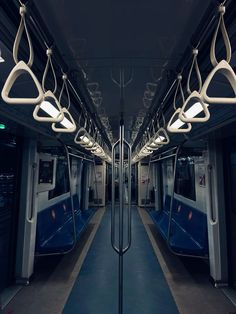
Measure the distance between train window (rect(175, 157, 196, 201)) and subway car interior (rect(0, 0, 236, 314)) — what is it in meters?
0.06

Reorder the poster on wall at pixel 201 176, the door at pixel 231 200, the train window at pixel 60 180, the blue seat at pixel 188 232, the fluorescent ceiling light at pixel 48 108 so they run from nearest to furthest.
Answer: the fluorescent ceiling light at pixel 48 108 < the door at pixel 231 200 < the blue seat at pixel 188 232 < the poster on wall at pixel 201 176 < the train window at pixel 60 180

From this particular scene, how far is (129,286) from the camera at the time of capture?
2762mm

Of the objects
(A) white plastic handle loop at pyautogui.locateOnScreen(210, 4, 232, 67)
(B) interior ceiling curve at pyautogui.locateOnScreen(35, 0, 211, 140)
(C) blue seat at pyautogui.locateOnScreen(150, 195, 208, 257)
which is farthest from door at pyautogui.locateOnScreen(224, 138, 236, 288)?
(A) white plastic handle loop at pyautogui.locateOnScreen(210, 4, 232, 67)

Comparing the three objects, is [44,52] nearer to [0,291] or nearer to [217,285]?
[0,291]

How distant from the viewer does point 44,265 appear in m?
3.37

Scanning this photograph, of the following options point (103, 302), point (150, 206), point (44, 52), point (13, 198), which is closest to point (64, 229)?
point (13, 198)

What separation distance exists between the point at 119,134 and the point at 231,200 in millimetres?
1879

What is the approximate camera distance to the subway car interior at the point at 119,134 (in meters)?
1.04

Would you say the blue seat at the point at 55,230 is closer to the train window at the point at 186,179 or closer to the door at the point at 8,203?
the door at the point at 8,203

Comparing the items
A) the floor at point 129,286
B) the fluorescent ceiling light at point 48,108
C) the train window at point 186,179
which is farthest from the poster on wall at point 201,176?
the fluorescent ceiling light at point 48,108

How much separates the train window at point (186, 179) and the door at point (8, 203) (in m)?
3.47

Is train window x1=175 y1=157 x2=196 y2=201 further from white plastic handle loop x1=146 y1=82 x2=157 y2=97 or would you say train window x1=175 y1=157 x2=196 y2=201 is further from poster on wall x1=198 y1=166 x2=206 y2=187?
white plastic handle loop x1=146 y1=82 x2=157 y2=97

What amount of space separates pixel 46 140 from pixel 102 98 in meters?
1.27

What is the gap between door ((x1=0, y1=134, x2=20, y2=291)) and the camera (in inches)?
105
